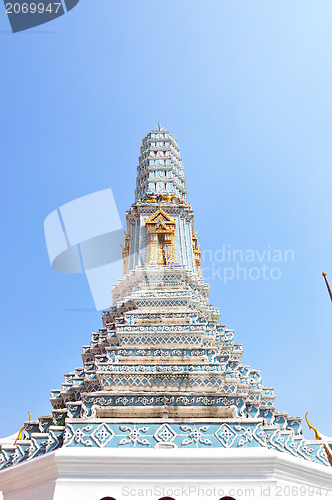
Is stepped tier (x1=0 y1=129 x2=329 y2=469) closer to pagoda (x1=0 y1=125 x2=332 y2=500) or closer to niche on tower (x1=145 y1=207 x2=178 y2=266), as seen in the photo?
pagoda (x1=0 y1=125 x2=332 y2=500)

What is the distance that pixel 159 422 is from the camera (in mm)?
8766

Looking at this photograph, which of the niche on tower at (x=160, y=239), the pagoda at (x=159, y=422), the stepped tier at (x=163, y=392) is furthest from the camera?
the niche on tower at (x=160, y=239)

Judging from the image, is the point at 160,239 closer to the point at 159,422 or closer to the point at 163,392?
the point at 163,392

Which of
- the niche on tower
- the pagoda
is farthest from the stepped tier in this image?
the niche on tower

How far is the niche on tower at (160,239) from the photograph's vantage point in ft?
64.4

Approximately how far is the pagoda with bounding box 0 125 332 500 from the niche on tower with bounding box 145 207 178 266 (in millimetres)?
2823

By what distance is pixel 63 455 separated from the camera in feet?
25.6

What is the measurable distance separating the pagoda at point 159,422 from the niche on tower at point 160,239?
9.26 ft

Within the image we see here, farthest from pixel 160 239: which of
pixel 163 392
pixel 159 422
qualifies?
pixel 159 422

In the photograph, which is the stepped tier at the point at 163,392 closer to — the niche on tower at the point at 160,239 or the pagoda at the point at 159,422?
the pagoda at the point at 159,422

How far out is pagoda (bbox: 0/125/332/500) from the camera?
25.7 ft

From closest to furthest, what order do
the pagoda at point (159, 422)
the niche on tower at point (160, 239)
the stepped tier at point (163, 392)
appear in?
1. the pagoda at point (159, 422)
2. the stepped tier at point (163, 392)
3. the niche on tower at point (160, 239)

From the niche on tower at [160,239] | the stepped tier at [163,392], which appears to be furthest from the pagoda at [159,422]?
the niche on tower at [160,239]

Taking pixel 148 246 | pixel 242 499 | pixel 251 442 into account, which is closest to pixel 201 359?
pixel 251 442
